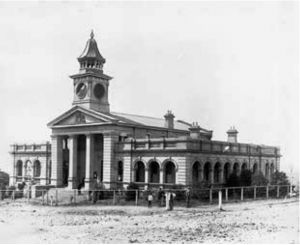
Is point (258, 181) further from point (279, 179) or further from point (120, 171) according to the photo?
point (120, 171)

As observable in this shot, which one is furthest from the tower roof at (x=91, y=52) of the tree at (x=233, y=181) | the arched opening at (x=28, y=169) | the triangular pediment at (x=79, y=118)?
the tree at (x=233, y=181)

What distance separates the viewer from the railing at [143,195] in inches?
1580

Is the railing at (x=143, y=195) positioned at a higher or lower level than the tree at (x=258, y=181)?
A: lower

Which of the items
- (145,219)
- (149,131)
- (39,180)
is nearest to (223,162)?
(149,131)

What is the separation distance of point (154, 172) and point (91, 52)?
1611 cm

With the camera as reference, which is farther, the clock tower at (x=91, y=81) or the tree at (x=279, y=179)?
the clock tower at (x=91, y=81)

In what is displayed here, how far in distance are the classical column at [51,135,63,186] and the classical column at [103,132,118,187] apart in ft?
25.6

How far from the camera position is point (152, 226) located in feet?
81.3

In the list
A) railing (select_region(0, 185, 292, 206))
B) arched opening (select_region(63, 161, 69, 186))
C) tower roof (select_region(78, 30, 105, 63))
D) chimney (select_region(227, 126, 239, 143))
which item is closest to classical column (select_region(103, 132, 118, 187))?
railing (select_region(0, 185, 292, 206))

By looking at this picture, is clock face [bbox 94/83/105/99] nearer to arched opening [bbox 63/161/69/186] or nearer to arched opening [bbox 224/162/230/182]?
arched opening [bbox 63/161/69/186]

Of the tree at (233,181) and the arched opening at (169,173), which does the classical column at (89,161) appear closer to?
the arched opening at (169,173)

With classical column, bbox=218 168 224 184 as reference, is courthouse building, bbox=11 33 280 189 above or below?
above

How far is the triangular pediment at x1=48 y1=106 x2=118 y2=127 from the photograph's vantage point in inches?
1937

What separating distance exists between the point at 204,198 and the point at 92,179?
1424 cm
